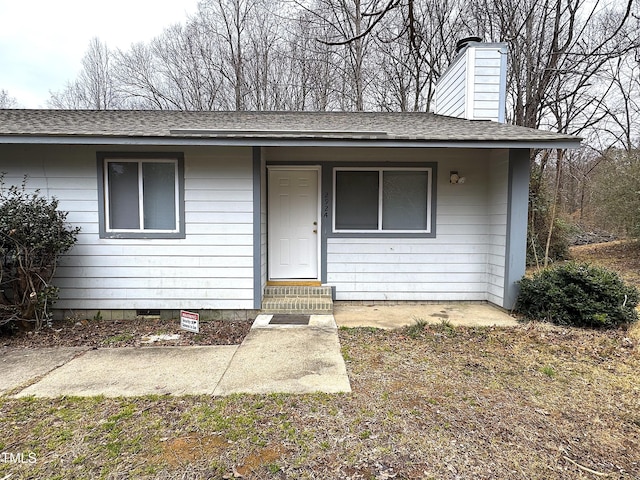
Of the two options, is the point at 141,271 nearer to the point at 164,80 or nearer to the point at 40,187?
the point at 40,187

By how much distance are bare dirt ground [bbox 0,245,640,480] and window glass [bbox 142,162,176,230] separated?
2701 mm

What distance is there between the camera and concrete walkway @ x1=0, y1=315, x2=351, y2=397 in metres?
2.95

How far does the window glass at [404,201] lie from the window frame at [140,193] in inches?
120

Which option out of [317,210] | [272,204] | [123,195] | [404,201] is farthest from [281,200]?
[123,195]

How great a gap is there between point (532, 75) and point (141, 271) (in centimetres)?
1338

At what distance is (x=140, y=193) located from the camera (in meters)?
4.97

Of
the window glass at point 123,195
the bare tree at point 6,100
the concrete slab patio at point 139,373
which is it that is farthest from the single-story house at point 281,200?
the bare tree at point 6,100

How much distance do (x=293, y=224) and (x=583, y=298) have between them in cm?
A: 411

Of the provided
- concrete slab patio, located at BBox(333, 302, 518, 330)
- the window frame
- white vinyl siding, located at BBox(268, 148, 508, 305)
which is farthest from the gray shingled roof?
concrete slab patio, located at BBox(333, 302, 518, 330)

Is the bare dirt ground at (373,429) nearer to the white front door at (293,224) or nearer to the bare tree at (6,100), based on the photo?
the white front door at (293,224)

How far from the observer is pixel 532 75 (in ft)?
39.8

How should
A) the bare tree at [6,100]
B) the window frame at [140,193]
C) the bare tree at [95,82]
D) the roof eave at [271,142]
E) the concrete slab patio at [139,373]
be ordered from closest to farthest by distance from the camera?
1. the concrete slab patio at [139,373]
2. the roof eave at [271,142]
3. the window frame at [140,193]
4. the bare tree at [95,82]
5. the bare tree at [6,100]

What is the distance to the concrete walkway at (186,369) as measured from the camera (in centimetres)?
295

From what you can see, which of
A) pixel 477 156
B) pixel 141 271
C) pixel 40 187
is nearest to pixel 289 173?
pixel 141 271
